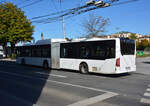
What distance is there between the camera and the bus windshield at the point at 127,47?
33.6 ft

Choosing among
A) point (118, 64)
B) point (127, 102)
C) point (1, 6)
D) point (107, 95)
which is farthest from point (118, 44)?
point (1, 6)

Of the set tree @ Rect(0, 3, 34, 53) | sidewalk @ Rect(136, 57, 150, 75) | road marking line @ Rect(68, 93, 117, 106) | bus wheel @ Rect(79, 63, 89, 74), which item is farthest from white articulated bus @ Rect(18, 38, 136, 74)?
tree @ Rect(0, 3, 34, 53)

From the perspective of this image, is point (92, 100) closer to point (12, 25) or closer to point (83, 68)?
point (83, 68)

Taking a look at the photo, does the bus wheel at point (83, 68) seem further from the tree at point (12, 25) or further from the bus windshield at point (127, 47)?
the tree at point (12, 25)

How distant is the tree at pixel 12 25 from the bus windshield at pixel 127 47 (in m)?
29.5

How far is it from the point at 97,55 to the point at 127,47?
2197mm

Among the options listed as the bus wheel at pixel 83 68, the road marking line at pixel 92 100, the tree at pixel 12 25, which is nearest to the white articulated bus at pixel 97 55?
the bus wheel at pixel 83 68

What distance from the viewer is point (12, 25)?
117 ft

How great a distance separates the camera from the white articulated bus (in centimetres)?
1009

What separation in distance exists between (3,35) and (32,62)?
21428 mm

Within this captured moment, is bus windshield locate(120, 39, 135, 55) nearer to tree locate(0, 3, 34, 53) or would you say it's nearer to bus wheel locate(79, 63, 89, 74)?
bus wheel locate(79, 63, 89, 74)

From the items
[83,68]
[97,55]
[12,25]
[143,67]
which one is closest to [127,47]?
[97,55]

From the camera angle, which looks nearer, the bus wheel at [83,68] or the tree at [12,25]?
the bus wheel at [83,68]

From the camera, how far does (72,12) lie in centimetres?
1435
